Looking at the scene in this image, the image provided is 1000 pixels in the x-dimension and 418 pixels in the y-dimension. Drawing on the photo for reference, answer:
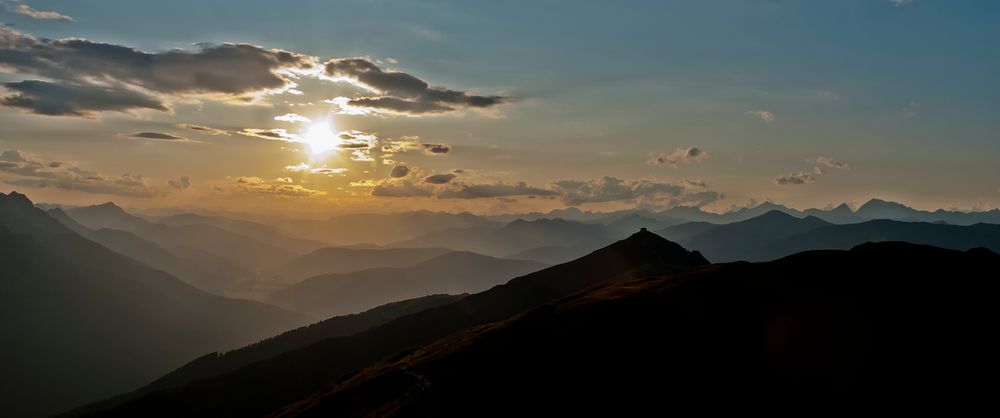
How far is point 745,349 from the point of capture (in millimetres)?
79125

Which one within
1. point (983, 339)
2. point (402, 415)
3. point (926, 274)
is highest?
point (926, 274)

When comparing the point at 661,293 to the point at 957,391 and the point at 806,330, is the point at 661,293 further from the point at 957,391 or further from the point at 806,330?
the point at 957,391

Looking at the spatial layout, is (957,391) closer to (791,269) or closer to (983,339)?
(983,339)

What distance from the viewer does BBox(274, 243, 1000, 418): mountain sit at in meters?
69.1

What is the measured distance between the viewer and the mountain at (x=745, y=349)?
69.1 meters

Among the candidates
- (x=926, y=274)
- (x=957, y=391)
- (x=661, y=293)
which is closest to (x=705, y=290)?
(x=661, y=293)

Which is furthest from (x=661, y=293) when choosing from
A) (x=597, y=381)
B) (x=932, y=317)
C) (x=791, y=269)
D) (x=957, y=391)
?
(x=957, y=391)

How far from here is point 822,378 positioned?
232 feet

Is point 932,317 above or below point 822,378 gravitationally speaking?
above

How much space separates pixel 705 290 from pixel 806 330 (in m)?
20.4

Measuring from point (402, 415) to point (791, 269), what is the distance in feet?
226

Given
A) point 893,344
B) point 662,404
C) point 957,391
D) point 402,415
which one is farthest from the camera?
point 402,415

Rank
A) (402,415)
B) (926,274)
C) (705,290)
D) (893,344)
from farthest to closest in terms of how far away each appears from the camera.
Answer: (705,290) < (926,274) < (402,415) < (893,344)

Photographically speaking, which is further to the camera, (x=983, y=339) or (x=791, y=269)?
(x=791, y=269)
